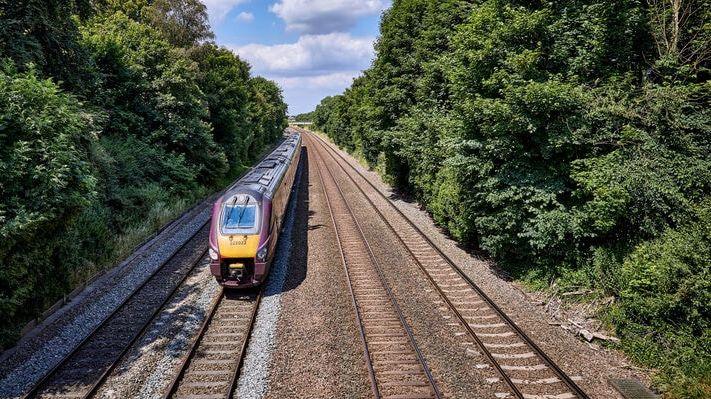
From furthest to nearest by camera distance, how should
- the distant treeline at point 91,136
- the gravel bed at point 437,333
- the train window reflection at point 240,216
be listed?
1. the train window reflection at point 240,216
2. the distant treeline at point 91,136
3. the gravel bed at point 437,333

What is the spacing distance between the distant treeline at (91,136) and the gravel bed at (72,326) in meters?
0.57

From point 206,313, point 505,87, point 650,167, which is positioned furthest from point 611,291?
point 206,313

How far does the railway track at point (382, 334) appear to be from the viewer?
25.0 ft

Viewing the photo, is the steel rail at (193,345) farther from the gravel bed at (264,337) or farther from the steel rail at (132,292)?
the steel rail at (132,292)

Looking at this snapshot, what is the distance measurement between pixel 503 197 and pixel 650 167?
12.3 feet

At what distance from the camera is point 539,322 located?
10.2 meters

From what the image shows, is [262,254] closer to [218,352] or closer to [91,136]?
[218,352]

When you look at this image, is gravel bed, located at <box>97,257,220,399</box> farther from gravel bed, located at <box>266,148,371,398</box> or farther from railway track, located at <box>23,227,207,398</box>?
gravel bed, located at <box>266,148,371,398</box>

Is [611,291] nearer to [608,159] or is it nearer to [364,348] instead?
[608,159]

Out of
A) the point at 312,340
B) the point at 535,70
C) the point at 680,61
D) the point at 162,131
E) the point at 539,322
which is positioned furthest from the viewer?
the point at 162,131

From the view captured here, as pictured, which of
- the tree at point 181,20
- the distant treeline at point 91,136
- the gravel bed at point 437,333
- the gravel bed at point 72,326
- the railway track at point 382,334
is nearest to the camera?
the railway track at point 382,334

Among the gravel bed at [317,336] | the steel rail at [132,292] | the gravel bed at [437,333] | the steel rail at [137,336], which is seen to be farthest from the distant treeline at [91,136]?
the gravel bed at [437,333]

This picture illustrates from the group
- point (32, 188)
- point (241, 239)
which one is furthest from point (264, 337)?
point (32, 188)

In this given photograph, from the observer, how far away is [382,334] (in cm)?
950
